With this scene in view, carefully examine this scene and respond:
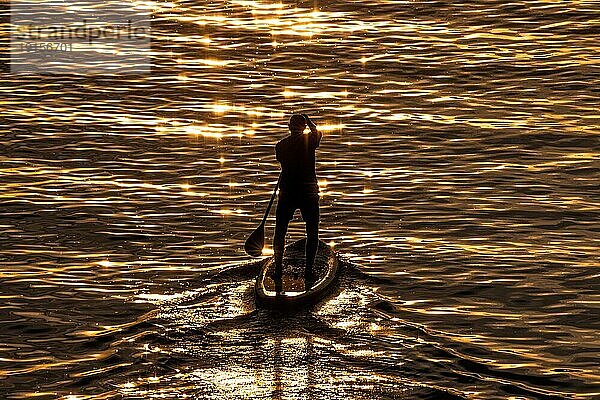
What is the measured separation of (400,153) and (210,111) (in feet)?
28.0

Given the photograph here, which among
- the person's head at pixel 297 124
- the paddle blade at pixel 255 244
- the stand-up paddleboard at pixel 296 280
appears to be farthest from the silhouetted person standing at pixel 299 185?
the paddle blade at pixel 255 244

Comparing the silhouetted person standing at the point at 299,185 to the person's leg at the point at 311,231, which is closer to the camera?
the silhouetted person standing at the point at 299,185

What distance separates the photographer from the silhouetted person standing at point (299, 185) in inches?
986

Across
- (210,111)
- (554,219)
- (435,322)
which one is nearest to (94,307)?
(435,322)

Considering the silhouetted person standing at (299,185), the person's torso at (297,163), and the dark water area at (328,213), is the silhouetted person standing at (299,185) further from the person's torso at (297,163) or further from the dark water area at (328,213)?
the dark water area at (328,213)

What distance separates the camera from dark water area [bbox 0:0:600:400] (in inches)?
874

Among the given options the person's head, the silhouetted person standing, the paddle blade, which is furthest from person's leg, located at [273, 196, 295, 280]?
the person's head

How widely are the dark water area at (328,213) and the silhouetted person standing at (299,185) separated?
1.14m

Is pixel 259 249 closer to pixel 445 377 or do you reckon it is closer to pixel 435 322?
pixel 435 322

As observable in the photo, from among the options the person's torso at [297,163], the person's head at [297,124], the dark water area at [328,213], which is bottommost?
the dark water area at [328,213]

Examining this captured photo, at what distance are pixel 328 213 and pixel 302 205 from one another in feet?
23.0

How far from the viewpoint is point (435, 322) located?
81.5 feet

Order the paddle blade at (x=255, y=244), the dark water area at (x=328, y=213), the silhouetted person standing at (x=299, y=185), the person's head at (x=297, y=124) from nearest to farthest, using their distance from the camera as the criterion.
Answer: the dark water area at (x=328, y=213) < the person's head at (x=297, y=124) < the silhouetted person standing at (x=299, y=185) < the paddle blade at (x=255, y=244)

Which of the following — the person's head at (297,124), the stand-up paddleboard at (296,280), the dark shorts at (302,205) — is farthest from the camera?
the dark shorts at (302,205)
